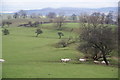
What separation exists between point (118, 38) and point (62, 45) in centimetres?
2056

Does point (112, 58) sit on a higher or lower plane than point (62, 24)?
lower

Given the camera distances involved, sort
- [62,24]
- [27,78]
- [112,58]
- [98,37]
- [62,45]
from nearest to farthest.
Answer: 1. [27,78]
2. [98,37]
3. [112,58]
4. [62,45]
5. [62,24]

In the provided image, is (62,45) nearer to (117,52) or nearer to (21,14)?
(117,52)

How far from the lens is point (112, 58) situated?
3481 cm

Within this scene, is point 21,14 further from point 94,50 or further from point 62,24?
point 94,50

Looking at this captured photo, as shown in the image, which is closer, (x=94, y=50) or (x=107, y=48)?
(x=107, y=48)

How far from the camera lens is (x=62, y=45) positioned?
48.3m

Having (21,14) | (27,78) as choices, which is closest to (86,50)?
(27,78)

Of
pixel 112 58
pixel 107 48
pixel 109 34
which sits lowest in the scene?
pixel 112 58

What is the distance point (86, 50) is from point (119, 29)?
6275 millimetres

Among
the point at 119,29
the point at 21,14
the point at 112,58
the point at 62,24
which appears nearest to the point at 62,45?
the point at 112,58

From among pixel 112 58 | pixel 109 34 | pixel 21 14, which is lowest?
pixel 112 58

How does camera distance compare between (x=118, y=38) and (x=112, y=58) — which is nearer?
(x=118, y=38)

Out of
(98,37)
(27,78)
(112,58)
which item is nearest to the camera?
(27,78)
